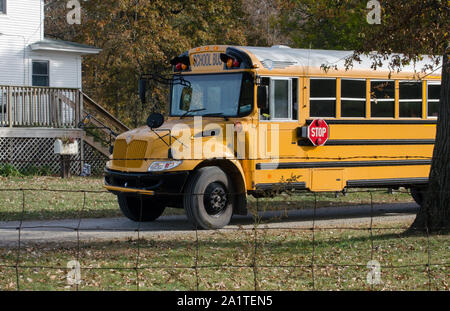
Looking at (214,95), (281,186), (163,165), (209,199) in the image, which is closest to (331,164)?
(281,186)

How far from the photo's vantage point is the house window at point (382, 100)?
14656 millimetres

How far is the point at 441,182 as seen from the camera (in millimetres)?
12234

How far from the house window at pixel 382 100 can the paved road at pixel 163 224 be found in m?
1.99

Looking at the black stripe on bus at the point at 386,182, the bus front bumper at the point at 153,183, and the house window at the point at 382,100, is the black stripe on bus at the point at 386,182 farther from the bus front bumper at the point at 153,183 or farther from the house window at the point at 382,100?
the bus front bumper at the point at 153,183

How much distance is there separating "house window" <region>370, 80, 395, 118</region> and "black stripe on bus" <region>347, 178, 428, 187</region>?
3.96 ft

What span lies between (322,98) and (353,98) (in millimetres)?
740

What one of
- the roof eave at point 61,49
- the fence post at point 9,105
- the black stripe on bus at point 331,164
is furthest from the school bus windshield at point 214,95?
the roof eave at point 61,49

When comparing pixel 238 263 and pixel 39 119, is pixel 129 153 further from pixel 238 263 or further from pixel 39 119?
pixel 39 119

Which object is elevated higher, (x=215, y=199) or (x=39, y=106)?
(x=39, y=106)

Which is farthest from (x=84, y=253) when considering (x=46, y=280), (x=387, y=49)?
(x=387, y=49)

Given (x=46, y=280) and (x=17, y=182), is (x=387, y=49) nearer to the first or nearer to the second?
(x=46, y=280)

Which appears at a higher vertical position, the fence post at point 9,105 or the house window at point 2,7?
the house window at point 2,7

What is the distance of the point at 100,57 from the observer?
113 ft

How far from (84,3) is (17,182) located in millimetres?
14976
